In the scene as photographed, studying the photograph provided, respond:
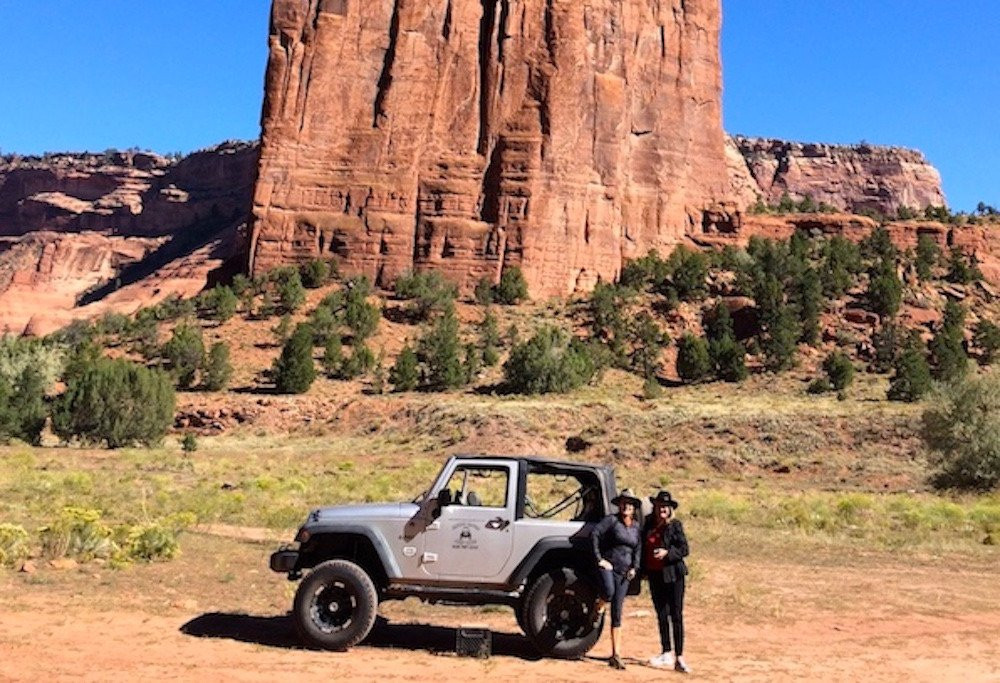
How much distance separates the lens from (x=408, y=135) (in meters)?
62.0

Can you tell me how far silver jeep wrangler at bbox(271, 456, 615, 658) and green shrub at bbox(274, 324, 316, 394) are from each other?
127ft

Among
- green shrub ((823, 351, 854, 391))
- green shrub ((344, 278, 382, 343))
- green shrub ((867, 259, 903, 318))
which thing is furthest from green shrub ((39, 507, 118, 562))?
green shrub ((867, 259, 903, 318))

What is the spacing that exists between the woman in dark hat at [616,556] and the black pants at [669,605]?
0.86ft

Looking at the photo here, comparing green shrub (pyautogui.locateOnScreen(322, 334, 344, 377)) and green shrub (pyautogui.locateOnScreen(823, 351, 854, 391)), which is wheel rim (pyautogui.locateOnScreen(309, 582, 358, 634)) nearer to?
green shrub (pyautogui.locateOnScreen(322, 334, 344, 377))

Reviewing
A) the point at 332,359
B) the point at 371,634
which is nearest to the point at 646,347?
the point at 332,359

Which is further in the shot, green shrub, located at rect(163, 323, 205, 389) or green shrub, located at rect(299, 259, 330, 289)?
green shrub, located at rect(299, 259, 330, 289)

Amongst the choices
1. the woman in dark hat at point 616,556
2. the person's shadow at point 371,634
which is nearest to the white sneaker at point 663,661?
the woman in dark hat at point 616,556

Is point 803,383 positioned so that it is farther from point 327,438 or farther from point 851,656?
point 851,656

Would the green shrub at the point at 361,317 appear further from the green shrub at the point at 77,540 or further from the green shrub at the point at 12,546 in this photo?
the green shrub at the point at 12,546

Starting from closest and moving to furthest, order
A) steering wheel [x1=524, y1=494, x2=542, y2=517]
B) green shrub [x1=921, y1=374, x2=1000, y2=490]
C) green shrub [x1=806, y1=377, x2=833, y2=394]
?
steering wheel [x1=524, y1=494, x2=542, y2=517], green shrub [x1=921, y1=374, x2=1000, y2=490], green shrub [x1=806, y1=377, x2=833, y2=394]

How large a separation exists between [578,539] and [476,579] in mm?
1019

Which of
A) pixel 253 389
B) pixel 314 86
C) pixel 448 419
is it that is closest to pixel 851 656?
pixel 448 419

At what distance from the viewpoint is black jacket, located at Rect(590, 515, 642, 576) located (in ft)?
28.4

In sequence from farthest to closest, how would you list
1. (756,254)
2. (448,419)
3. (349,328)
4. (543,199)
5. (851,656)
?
(756,254) < (543,199) < (349,328) < (448,419) < (851,656)
